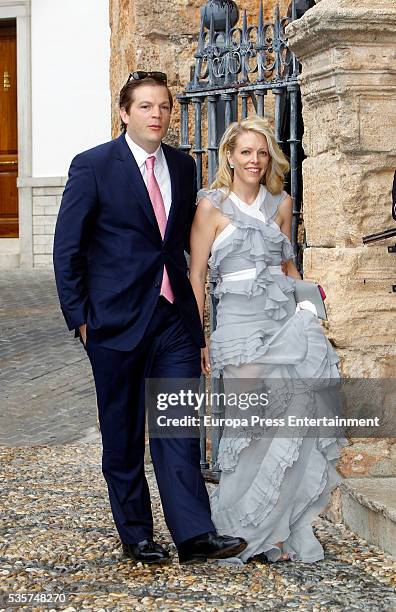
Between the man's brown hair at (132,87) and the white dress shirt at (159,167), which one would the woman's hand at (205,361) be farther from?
the man's brown hair at (132,87)

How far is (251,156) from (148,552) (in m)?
1.54

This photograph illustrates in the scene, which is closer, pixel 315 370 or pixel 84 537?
pixel 315 370

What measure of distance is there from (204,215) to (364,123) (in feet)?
2.65

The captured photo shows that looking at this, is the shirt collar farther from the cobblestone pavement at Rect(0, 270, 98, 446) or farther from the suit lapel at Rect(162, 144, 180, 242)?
the cobblestone pavement at Rect(0, 270, 98, 446)

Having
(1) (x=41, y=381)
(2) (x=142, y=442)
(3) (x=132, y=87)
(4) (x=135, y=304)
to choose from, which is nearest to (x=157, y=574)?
(2) (x=142, y=442)

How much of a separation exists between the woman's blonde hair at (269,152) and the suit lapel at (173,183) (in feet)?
0.69

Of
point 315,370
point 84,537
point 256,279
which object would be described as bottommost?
point 84,537

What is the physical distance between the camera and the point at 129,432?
15.1 ft

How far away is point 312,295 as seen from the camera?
4695 millimetres

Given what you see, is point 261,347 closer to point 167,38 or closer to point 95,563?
point 95,563

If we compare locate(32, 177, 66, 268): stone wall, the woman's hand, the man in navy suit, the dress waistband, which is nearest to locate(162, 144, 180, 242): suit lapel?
the man in navy suit

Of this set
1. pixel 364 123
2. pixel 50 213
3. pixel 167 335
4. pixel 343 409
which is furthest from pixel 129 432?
pixel 50 213

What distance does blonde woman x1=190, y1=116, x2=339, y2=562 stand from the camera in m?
4.55

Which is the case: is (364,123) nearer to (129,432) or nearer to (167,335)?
(167,335)
